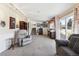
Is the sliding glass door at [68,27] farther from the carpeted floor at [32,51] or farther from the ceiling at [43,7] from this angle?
the carpeted floor at [32,51]

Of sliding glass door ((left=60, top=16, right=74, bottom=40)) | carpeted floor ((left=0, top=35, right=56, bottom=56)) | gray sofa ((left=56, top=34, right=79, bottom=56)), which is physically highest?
sliding glass door ((left=60, top=16, right=74, bottom=40))

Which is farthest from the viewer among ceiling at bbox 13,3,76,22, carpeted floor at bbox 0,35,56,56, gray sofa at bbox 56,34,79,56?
ceiling at bbox 13,3,76,22

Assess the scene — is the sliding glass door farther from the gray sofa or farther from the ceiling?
the gray sofa

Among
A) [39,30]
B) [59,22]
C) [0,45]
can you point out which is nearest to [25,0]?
[0,45]

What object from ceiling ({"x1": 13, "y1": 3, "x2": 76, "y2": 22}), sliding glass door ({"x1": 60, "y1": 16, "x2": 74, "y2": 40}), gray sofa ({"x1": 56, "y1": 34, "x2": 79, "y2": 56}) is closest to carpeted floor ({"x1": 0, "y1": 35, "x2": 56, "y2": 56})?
gray sofa ({"x1": 56, "y1": 34, "x2": 79, "y2": 56})

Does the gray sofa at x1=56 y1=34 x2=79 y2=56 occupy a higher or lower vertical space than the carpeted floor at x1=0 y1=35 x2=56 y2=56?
higher

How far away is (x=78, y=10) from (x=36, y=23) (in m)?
12.3

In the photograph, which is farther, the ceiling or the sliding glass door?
the sliding glass door

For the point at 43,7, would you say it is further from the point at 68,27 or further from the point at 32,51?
the point at 68,27

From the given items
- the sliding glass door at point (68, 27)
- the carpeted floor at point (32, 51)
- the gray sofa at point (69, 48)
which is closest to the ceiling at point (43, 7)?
the sliding glass door at point (68, 27)

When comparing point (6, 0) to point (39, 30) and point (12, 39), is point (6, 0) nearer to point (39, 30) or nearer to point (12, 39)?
point (12, 39)

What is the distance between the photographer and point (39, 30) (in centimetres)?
1645

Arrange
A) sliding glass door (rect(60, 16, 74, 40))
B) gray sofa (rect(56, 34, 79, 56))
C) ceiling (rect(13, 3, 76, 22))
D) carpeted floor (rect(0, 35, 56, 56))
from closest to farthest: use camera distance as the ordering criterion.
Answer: gray sofa (rect(56, 34, 79, 56))
carpeted floor (rect(0, 35, 56, 56))
ceiling (rect(13, 3, 76, 22))
sliding glass door (rect(60, 16, 74, 40))

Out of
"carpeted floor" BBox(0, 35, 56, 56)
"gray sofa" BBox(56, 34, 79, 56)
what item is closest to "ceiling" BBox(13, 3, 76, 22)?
"gray sofa" BBox(56, 34, 79, 56)
